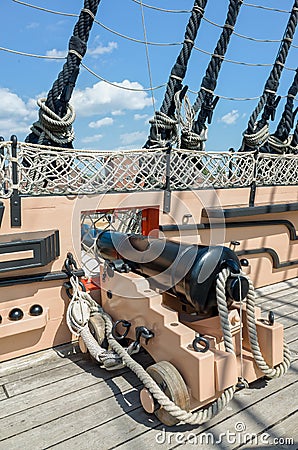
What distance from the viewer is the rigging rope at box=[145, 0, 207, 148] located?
12.6 feet

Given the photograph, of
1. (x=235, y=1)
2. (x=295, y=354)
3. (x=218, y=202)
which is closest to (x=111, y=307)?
(x=295, y=354)

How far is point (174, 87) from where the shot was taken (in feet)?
14.4

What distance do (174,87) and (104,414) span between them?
3.56 m

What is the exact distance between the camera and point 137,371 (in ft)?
5.95

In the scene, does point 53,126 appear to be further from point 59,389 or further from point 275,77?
point 275,77

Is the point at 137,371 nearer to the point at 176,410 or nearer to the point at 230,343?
the point at 176,410

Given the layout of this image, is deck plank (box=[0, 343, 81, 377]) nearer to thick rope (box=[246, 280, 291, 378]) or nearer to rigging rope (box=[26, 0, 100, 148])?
thick rope (box=[246, 280, 291, 378])

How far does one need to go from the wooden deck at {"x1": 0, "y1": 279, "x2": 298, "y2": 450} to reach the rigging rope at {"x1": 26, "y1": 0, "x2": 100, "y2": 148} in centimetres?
152

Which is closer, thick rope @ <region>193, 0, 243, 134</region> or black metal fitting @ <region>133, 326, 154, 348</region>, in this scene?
black metal fitting @ <region>133, 326, 154, 348</region>

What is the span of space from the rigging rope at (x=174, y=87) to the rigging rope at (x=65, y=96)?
1030 millimetres

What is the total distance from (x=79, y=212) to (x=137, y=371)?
1069 millimetres

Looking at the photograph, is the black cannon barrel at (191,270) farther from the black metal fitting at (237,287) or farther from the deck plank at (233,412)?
the deck plank at (233,412)

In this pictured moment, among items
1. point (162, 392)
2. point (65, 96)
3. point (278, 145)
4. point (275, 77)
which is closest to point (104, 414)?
point (162, 392)

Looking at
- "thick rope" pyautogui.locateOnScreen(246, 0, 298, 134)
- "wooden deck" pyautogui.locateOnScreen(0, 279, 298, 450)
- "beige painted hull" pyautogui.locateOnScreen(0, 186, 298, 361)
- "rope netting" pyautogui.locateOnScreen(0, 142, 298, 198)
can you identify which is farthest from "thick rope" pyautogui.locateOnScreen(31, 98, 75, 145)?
"thick rope" pyautogui.locateOnScreen(246, 0, 298, 134)
